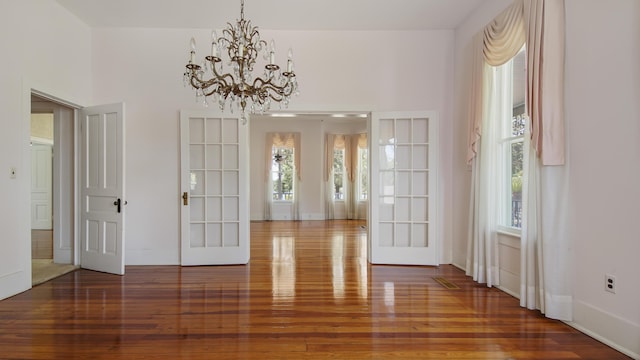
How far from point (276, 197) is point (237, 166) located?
219 inches

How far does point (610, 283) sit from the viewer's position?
2406mm

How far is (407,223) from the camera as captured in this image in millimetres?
4715

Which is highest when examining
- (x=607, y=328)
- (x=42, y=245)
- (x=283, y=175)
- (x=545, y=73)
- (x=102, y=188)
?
(x=545, y=73)

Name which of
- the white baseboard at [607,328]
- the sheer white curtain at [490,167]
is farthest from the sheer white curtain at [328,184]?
the white baseboard at [607,328]

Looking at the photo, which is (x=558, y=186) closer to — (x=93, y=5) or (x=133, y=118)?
(x=133, y=118)

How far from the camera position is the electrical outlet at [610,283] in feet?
7.80

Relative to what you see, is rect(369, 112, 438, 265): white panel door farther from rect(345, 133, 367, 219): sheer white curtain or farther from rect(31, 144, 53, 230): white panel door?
rect(31, 144, 53, 230): white panel door

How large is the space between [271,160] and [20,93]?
6734 millimetres

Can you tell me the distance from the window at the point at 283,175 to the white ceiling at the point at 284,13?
577 cm

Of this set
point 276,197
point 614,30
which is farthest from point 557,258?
point 276,197

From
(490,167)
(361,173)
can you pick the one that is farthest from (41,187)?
(490,167)

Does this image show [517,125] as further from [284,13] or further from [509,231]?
[284,13]

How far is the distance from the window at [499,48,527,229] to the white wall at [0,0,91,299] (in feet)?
17.6

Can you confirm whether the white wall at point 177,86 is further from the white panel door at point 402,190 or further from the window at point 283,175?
the window at point 283,175
